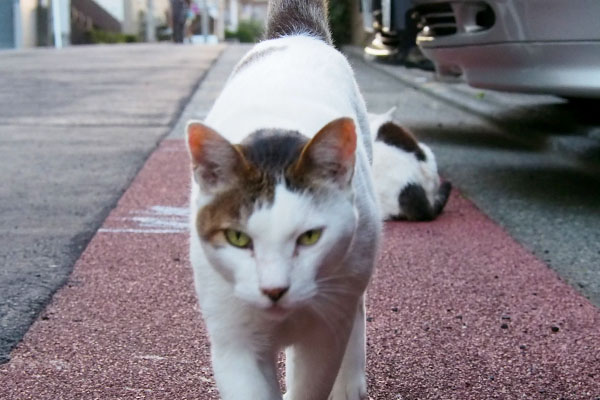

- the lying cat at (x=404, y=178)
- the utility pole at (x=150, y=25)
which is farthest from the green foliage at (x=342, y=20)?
the utility pole at (x=150, y=25)

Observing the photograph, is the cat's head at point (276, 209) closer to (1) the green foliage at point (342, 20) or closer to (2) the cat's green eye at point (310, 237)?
(2) the cat's green eye at point (310, 237)

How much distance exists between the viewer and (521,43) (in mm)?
5051

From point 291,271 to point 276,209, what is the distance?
14 centimetres

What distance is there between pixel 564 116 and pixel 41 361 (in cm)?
538

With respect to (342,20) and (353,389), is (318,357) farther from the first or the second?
(342,20)

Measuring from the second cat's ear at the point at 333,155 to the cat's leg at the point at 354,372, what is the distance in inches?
25.5

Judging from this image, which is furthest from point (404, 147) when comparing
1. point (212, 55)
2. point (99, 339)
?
point (212, 55)

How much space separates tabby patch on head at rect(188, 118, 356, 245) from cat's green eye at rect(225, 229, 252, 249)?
15mm

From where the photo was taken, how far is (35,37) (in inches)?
1032

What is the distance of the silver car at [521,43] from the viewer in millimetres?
4707

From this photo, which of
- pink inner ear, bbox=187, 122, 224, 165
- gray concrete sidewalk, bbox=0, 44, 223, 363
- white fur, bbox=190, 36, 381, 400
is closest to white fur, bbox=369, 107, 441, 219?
gray concrete sidewalk, bbox=0, 44, 223, 363

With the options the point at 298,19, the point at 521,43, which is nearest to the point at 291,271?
the point at 298,19

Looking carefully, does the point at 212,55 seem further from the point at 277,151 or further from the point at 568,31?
the point at 277,151

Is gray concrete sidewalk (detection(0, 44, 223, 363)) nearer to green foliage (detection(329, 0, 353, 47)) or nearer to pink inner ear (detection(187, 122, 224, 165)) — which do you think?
pink inner ear (detection(187, 122, 224, 165))
